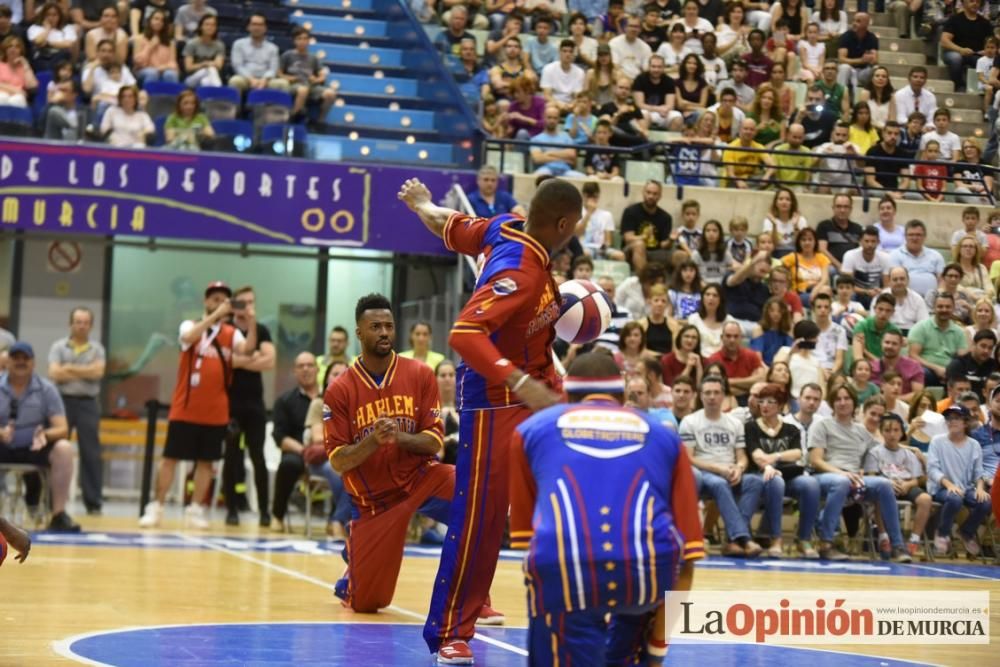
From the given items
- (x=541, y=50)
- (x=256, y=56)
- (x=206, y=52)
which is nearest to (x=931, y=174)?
(x=541, y=50)

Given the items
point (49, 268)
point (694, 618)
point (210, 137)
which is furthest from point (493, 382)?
point (49, 268)

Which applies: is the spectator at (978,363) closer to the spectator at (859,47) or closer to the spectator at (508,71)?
the spectator at (508,71)

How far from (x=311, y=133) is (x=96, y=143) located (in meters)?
2.64

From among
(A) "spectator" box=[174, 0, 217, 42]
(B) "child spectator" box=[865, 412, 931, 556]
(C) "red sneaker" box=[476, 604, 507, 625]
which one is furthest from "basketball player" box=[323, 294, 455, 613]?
(A) "spectator" box=[174, 0, 217, 42]

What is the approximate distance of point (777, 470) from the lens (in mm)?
14289

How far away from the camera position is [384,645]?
757 cm

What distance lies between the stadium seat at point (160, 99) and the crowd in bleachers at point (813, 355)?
367 cm

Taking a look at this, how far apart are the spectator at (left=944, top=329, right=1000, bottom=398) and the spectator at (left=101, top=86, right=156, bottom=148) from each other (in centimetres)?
913

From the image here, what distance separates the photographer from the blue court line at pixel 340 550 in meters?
12.7

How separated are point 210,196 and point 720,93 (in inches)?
269

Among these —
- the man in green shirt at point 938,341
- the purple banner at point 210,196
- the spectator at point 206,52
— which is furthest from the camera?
the spectator at point 206,52

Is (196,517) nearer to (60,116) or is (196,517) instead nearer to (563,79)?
(60,116)

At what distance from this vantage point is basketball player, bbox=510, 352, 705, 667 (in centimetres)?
505

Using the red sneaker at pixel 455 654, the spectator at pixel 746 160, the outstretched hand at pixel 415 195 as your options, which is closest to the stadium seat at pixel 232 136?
the spectator at pixel 746 160
